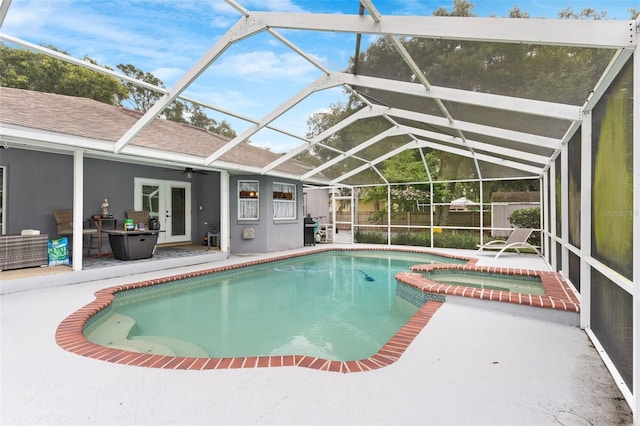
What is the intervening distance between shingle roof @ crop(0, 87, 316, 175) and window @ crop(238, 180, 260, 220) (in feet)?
3.92

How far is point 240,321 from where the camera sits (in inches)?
191

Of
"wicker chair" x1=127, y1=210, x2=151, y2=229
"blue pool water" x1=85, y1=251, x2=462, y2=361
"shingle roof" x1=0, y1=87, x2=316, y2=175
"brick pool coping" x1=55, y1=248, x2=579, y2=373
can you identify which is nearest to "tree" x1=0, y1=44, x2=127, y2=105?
"shingle roof" x1=0, y1=87, x2=316, y2=175

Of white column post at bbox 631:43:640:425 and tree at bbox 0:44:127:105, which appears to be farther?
tree at bbox 0:44:127:105

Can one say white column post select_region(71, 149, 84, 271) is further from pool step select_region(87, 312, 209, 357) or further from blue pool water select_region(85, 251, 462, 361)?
pool step select_region(87, 312, 209, 357)

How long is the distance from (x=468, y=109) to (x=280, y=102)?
143 inches

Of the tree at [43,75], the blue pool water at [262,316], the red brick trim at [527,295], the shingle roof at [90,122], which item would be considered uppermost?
the tree at [43,75]

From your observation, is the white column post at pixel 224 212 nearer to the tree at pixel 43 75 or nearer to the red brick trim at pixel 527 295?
the red brick trim at pixel 527 295

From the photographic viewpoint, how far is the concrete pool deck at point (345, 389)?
6.91ft

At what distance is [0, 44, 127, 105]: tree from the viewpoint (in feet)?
42.4

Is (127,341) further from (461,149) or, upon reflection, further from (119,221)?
(461,149)

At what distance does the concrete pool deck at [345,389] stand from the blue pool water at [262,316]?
3.03 ft

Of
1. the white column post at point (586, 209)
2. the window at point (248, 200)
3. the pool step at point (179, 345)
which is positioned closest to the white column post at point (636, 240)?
the white column post at point (586, 209)

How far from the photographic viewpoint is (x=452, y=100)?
213 inches

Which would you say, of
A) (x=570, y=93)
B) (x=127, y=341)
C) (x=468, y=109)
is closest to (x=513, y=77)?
(x=570, y=93)
